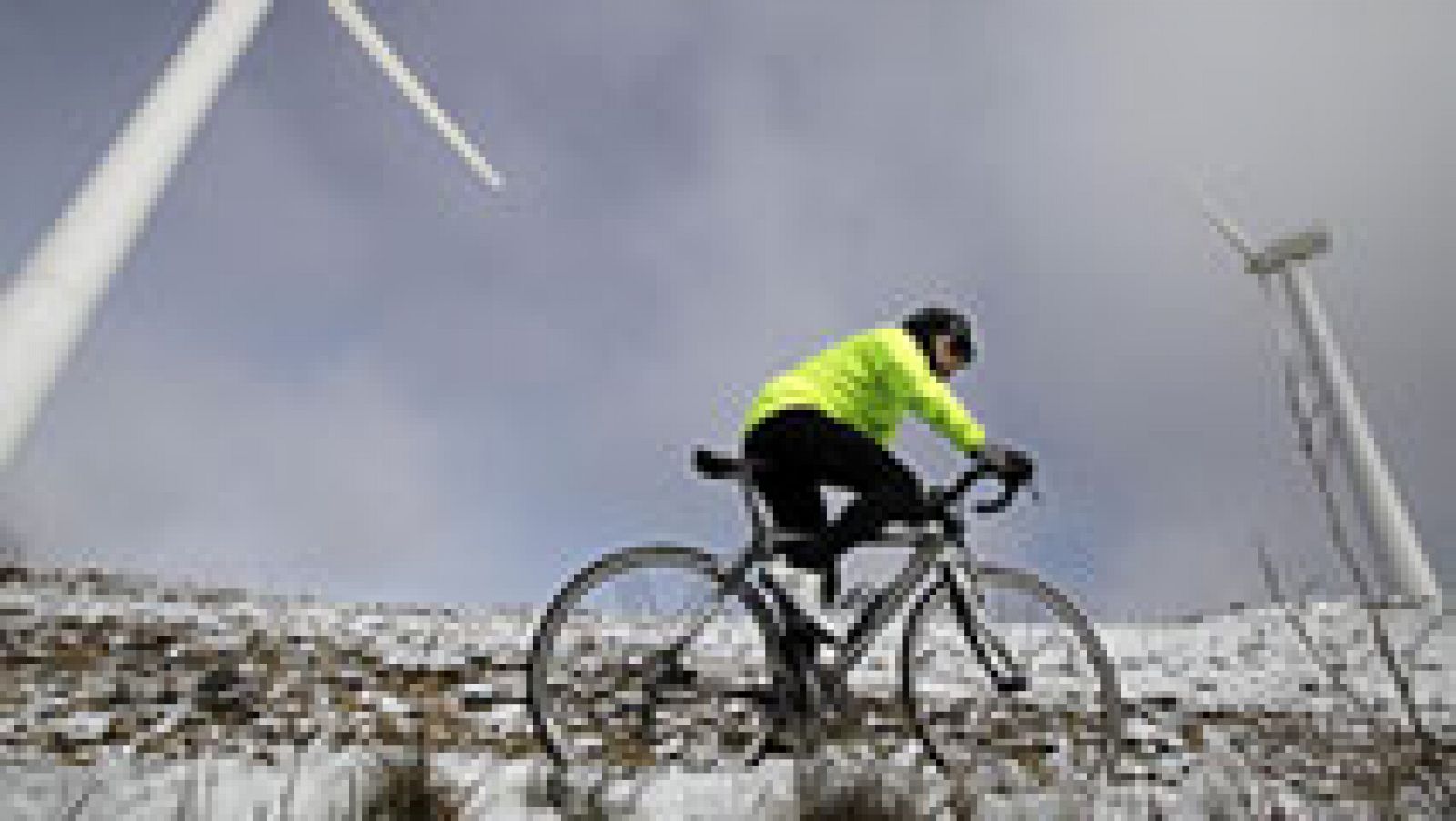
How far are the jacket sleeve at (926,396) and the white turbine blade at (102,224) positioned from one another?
5202mm

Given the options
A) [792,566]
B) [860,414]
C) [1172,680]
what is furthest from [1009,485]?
[1172,680]

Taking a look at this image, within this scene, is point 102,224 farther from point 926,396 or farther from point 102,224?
point 926,396

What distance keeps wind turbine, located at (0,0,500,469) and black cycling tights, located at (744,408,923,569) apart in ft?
15.5

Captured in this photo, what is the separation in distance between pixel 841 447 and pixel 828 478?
5.7 inches

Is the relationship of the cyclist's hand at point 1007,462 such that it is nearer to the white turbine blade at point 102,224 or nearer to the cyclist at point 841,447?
the cyclist at point 841,447

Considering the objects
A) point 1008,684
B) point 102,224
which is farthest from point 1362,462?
point 102,224

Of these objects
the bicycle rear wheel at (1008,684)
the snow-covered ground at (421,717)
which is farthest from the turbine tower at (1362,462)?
the bicycle rear wheel at (1008,684)

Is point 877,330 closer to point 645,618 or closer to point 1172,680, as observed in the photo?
point 645,618

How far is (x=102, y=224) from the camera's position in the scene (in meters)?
7.42

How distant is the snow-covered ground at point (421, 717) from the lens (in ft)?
9.30

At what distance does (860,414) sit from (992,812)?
1742 mm

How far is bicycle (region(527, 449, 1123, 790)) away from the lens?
12.3ft

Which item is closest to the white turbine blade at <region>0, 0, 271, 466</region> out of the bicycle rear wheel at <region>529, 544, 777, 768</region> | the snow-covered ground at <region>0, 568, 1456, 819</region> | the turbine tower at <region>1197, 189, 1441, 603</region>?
the snow-covered ground at <region>0, 568, 1456, 819</region>

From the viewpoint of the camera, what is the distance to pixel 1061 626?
4.66m
